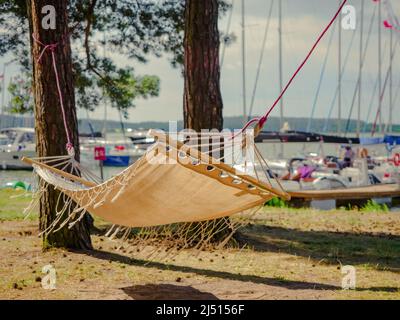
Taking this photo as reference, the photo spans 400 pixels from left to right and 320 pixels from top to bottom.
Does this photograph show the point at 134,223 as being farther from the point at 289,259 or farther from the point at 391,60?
the point at 391,60

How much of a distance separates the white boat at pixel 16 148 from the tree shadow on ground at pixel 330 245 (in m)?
24.2

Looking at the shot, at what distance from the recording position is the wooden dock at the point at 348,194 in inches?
457

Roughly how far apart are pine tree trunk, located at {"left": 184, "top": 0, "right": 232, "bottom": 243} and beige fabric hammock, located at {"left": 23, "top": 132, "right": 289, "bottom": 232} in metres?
2.25

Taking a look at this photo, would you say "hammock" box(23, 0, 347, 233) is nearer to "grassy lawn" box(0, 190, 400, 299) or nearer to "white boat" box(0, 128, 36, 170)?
"grassy lawn" box(0, 190, 400, 299)

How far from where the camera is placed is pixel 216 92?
6676 millimetres

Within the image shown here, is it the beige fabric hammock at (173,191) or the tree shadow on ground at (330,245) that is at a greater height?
the beige fabric hammock at (173,191)

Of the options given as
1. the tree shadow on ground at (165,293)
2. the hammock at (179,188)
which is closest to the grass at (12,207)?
the tree shadow on ground at (165,293)

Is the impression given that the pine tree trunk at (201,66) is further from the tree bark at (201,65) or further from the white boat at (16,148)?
the white boat at (16,148)

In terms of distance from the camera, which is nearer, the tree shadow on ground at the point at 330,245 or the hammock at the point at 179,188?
the hammock at the point at 179,188

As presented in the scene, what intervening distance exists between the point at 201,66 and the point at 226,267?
84.6 inches
